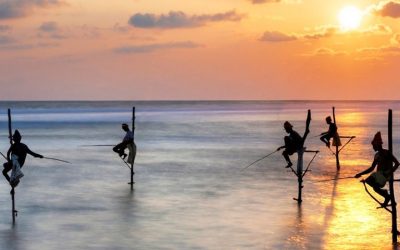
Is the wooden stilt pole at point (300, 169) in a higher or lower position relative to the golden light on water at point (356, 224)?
higher

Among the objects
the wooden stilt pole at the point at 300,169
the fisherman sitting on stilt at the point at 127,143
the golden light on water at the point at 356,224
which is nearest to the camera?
the golden light on water at the point at 356,224

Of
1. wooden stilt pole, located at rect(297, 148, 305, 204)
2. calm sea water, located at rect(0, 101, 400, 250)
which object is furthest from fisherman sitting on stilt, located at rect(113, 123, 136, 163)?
wooden stilt pole, located at rect(297, 148, 305, 204)

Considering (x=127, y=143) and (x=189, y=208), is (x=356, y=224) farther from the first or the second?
(x=127, y=143)

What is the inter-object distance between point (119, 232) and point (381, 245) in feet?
22.8

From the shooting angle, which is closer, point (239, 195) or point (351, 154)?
point (239, 195)

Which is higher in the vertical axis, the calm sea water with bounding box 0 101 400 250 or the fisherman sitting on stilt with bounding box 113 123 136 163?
the fisherman sitting on stilt with bounding box 113 123 136 163

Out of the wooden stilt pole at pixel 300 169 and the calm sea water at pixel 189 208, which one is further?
the wooden stilt pole at pixel 300 169

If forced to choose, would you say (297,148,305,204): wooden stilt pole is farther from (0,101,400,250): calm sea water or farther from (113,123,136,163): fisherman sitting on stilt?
(113,123,136,163): fisherman sitting on stilt

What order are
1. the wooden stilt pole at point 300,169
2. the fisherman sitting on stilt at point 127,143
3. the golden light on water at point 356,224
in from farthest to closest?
the fisherman sitting on stilt at point 127,143 < the wooden stilt pole at point 300,169 < the golden light on water at point 356,224

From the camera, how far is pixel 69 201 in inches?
968

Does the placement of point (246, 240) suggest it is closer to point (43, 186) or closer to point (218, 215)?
point (218, 215)

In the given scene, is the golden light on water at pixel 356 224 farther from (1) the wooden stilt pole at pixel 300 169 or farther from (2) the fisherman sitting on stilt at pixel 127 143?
(2) the fisherman sitting on stilt at pixel 127 143

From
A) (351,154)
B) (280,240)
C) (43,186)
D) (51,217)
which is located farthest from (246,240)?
(351,154)

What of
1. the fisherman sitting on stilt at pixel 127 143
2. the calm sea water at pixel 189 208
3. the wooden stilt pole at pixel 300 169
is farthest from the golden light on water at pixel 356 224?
the fisherman sitting on stilt at pixel 127 143
